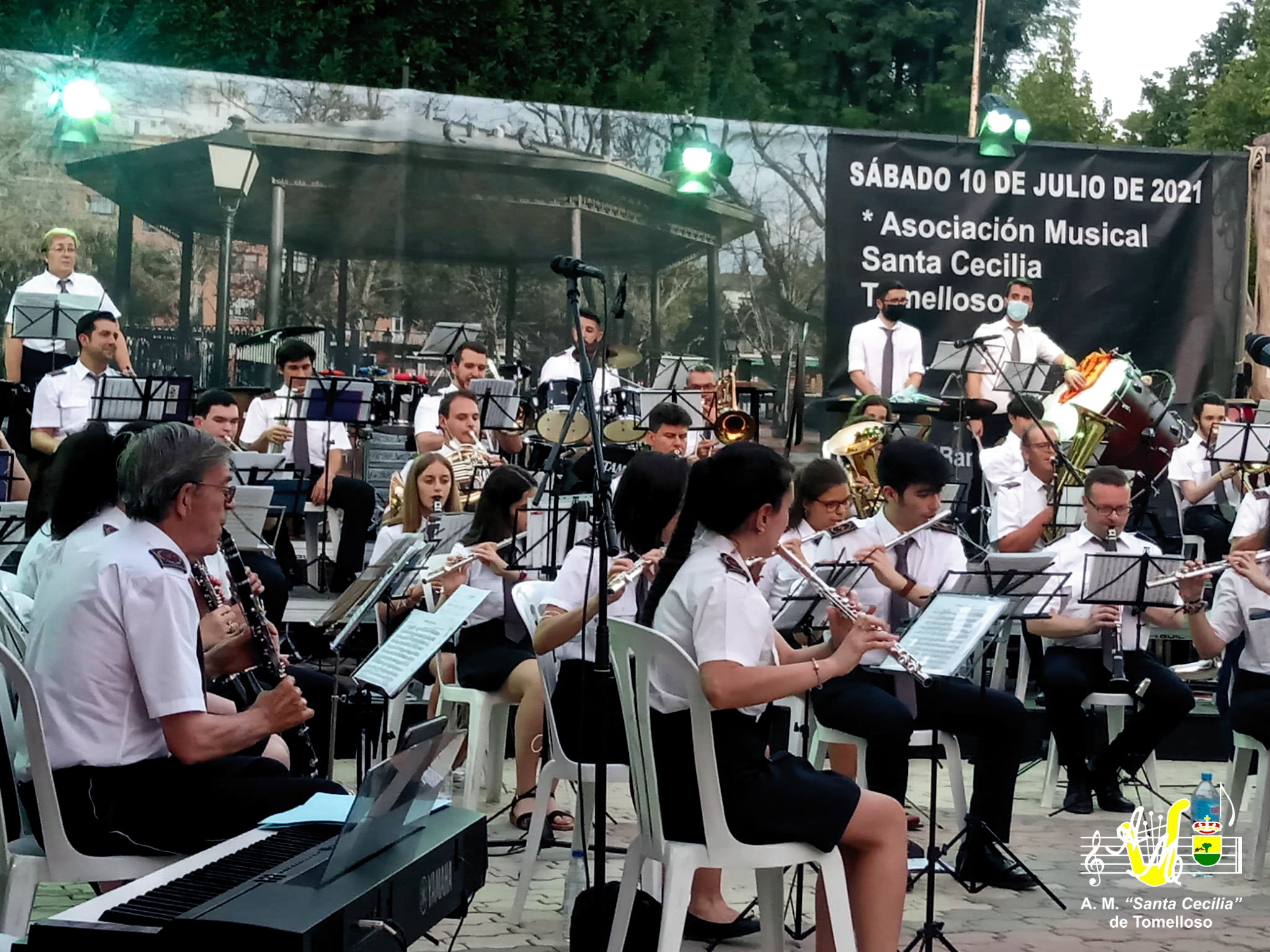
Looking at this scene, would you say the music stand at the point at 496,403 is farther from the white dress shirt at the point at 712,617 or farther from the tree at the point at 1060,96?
the tree at the point at 1060,96

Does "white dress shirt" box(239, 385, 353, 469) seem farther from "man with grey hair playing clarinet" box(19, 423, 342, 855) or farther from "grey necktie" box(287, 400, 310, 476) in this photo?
"man with grey hair playing clarinet" box(19, 423, 342, 855)

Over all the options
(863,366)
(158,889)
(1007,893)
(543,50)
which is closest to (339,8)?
(543,50)

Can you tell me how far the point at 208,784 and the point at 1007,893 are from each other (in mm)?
3290

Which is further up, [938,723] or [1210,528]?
[1210,528]

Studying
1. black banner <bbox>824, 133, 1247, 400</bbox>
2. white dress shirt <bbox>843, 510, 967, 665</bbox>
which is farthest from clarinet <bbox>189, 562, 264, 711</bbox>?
black banner <bbox>824, 133, 1247, 400</bbox>

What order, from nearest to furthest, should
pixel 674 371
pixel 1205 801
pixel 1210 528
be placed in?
1. pixel 1205 801
2. pixel 1210 528
3. pixel 674 371

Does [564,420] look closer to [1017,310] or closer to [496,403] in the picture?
[496,403]

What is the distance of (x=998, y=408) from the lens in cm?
1269

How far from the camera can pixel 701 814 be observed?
4043 millimetres

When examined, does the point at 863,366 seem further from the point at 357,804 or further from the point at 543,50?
the point at 543,50

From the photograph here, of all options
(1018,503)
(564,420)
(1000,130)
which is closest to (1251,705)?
(1018,503)

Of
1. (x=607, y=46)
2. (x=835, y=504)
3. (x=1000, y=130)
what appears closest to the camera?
(x=835, y=504)

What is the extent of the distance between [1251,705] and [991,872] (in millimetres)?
1285

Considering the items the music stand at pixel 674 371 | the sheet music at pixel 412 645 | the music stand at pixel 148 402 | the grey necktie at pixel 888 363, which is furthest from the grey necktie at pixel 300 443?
the sheet music at pixel 412 645
